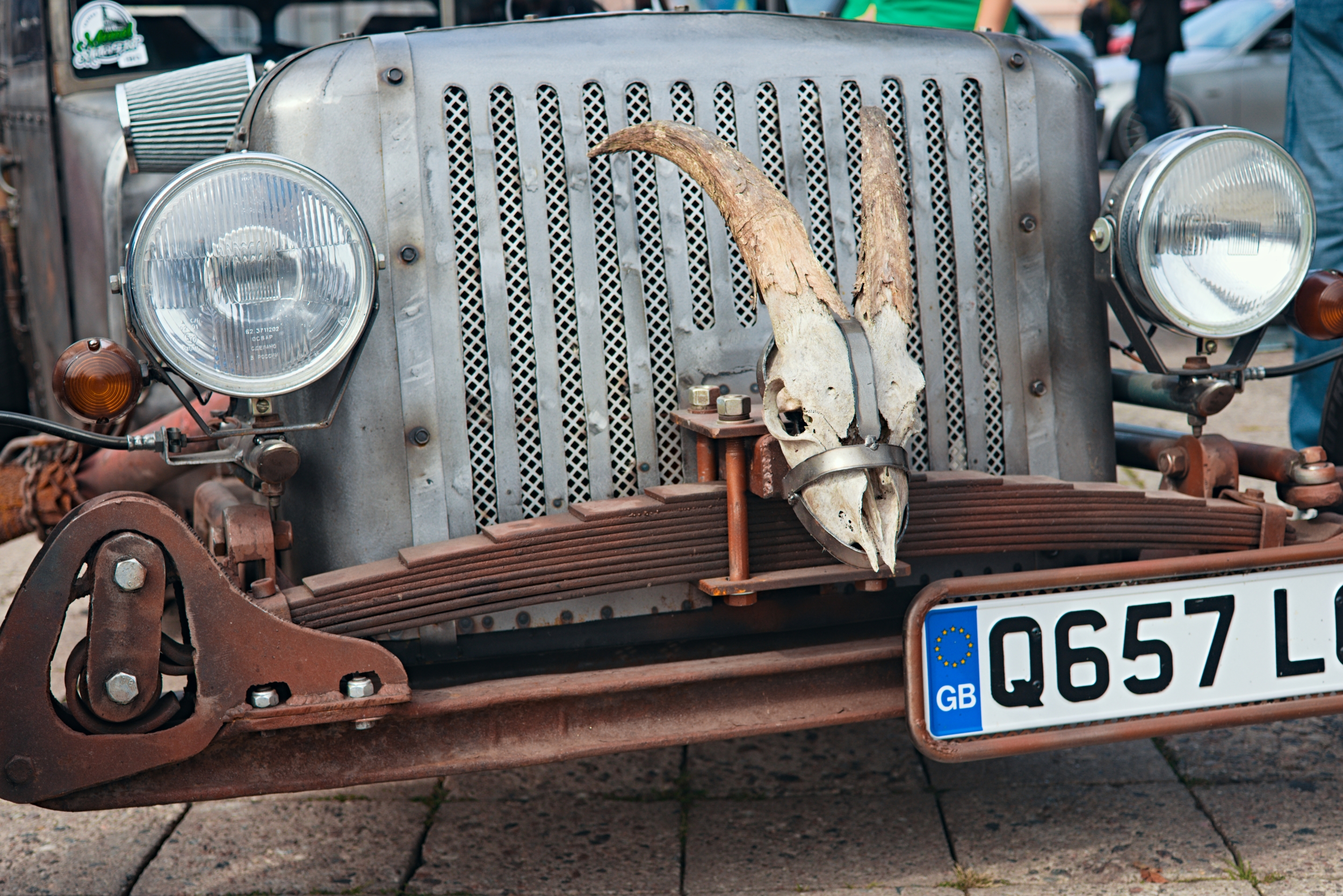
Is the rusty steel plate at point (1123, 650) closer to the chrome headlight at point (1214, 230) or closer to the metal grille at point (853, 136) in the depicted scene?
the chrome headlight at point (1214, 230)

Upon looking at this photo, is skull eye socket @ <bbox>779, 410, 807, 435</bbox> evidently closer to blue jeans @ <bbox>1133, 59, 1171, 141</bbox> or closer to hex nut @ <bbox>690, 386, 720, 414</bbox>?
hex nut @ <bbox>690, 386, 720, 414</bbox>

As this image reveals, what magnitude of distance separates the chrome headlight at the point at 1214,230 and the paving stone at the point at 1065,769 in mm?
1069

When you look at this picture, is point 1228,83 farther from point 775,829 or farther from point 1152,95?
point 775,829

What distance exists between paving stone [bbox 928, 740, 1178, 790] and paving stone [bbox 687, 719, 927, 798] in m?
0.08

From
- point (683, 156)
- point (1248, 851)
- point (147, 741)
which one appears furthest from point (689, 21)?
point (1248, 851)

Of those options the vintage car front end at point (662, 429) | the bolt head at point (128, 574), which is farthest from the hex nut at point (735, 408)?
the bolt head at point (128, 574)

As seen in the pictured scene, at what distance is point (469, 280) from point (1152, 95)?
332 inches

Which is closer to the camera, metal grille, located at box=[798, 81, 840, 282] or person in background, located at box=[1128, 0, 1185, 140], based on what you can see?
metal grille, located at box=[798, 81, 840, 282]

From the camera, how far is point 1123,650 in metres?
2.11

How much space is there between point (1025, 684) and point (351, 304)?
1.23 m

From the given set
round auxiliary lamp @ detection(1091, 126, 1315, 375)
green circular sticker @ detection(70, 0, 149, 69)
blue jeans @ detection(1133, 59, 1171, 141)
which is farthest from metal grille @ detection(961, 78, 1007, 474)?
blue jeans @ detection(1133, 59, 1171, 141)

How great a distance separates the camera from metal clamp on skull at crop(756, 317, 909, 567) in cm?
178

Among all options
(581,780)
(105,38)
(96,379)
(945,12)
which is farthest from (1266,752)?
(105,38)

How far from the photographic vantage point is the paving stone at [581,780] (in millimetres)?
2904
